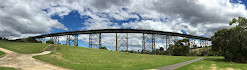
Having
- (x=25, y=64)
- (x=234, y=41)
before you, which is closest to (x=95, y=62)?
(x=25, y=64)

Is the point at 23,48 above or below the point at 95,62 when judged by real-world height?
above

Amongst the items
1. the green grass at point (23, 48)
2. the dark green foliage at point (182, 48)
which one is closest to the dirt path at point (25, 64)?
the green grass at point (23, 48)

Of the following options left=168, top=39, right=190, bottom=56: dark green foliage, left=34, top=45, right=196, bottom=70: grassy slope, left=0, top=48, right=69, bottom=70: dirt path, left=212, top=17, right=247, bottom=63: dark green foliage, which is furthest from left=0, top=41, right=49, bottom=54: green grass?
left=168, top=39, right=190, bottom=56: dark green foliage

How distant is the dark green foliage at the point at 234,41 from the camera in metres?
31.2

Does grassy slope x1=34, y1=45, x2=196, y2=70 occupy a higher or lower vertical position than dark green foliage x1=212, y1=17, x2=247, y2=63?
lower

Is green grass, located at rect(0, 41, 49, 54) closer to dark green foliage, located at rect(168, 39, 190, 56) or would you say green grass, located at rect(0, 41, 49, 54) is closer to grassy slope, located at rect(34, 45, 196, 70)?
grassy slope, located at rect(34, 45, 196, 70)

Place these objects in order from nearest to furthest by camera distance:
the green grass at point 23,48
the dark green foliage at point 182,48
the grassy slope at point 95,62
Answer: the grassy slope at point 95,62 < the green grass at point 23,48 < the dark green foliage at point 182,48

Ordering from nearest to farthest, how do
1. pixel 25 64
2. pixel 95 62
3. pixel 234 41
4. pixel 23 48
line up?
pixel 25 64 → pixel 95 62 → pixel 234 41 → pixel 23 48

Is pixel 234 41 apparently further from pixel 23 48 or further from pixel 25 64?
pixel 23 48

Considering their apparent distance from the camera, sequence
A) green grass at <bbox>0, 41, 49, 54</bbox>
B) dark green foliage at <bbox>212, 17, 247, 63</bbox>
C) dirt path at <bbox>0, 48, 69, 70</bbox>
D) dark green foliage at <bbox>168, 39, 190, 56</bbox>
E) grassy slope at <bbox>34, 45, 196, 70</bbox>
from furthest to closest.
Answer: dark green foliage at <bbox>168, 39, 190, 56</bbox> → green grass at <bbox>0, 41, 49, 54</bbox> → dark green foliage at <bbox>212, 17, 247, 63</bbox> → grassy slope at <bbox>34, 45, 196, 70</bbox> → dirt path at <bbox>0, 48, 69, 70</bbox>

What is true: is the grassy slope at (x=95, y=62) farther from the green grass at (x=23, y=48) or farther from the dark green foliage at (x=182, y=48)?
the dark green foliage at (x=182, y=48)

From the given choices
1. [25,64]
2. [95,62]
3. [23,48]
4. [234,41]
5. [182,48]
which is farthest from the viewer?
[182,48]

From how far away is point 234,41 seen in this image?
31.7m

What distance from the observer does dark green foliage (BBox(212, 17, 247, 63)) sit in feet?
102
